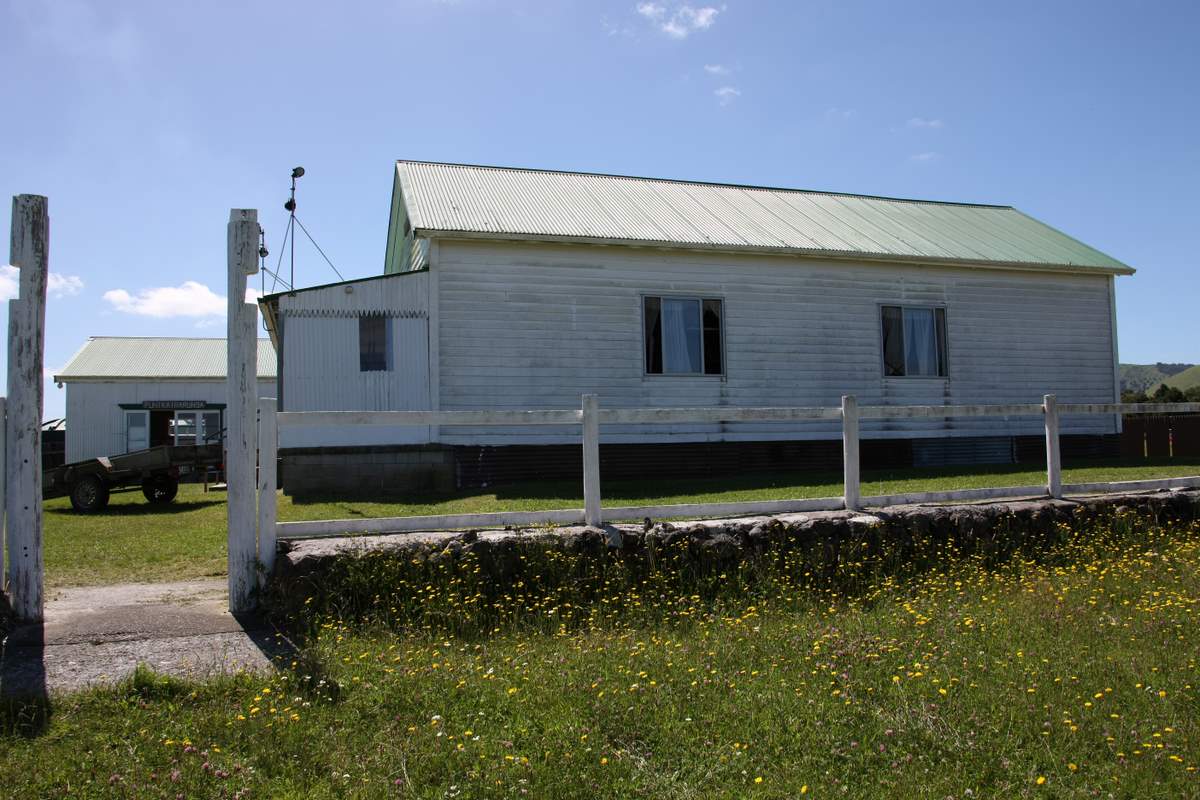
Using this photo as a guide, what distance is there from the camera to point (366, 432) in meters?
13.9

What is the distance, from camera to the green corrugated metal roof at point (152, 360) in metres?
30.3

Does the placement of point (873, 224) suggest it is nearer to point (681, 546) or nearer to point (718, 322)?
point (718, 322)

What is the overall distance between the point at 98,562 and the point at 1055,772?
326 inches

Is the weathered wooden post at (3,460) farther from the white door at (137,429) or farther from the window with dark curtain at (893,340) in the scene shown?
the white door at (137,429)

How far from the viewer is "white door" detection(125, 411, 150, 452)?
99.6ft

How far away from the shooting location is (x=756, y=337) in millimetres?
15633

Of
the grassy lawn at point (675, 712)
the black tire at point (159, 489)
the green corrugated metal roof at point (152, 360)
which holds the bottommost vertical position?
the grassy lawn at point (675, 712)

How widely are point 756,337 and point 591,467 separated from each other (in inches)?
368

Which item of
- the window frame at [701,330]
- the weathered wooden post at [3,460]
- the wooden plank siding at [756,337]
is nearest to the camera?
the weathered wooden post at [3,460]

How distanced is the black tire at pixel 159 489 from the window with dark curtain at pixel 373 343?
5.52 m

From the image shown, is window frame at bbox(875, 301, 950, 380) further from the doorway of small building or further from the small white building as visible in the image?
the doorway of small building

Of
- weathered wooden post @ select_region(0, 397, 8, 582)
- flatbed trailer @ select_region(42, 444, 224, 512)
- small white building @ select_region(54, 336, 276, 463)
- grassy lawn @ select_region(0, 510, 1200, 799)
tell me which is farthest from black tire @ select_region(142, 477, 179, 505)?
small white building @ select_region(54, 336, 276, 463)

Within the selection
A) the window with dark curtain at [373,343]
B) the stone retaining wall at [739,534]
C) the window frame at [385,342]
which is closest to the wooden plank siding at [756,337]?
the window frame at [385,342]

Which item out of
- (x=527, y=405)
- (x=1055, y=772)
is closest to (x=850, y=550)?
(x=1055, y=772)
